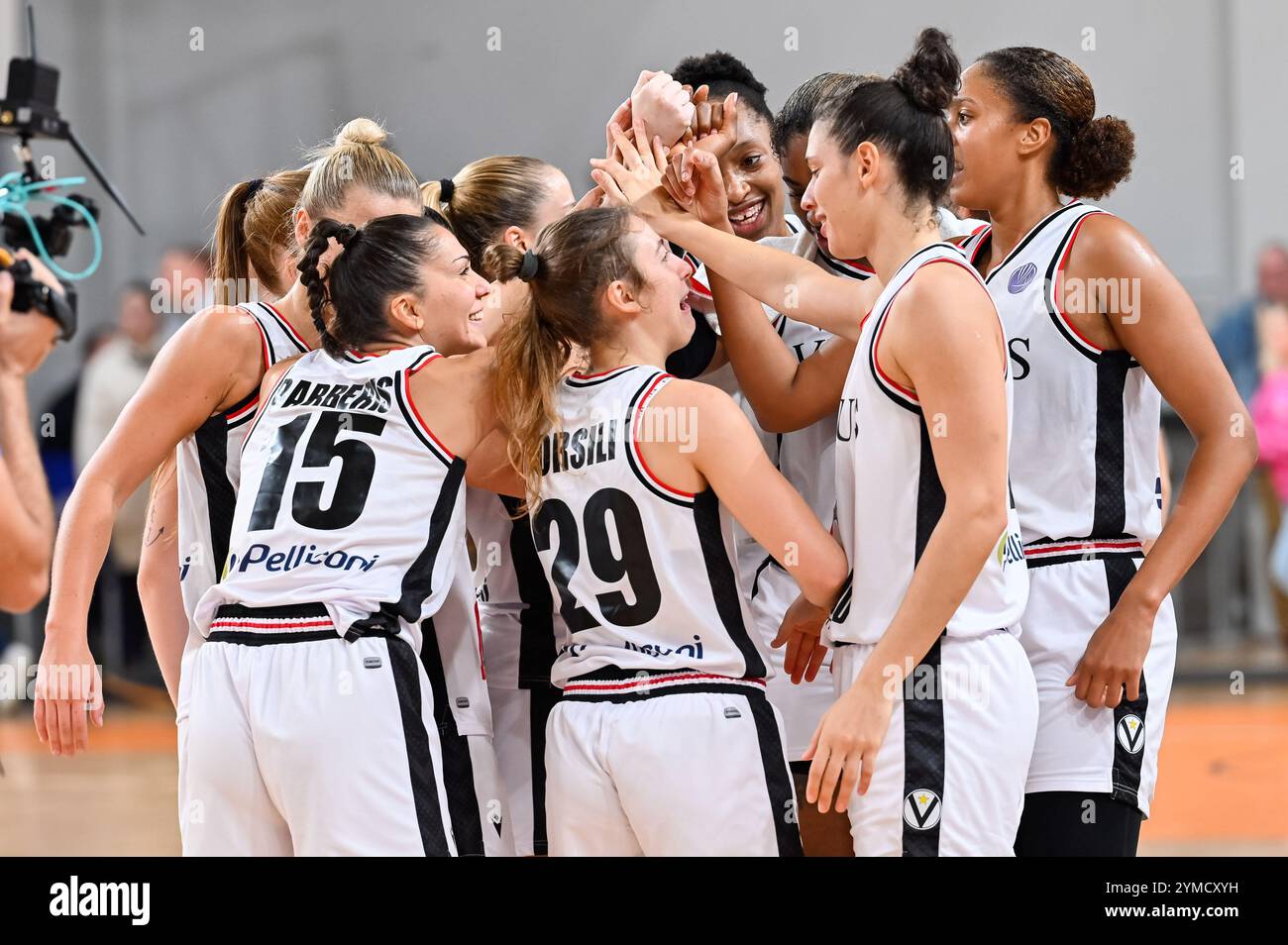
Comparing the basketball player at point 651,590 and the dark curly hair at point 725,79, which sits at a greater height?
the dark curly hair at point 725,79

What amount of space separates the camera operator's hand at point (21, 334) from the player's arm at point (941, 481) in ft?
4.64

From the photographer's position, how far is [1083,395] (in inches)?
110

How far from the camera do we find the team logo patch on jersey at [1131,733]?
2.70 m

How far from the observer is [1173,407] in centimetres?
275

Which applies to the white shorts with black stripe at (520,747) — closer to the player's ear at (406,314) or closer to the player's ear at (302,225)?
the player's ear at (406,314)

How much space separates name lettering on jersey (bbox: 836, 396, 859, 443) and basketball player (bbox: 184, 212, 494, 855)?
71 centimetres

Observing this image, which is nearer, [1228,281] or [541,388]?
[541,388]

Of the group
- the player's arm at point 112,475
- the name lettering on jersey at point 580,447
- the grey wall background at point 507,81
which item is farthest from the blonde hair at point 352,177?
the grey wall background at point 507,81

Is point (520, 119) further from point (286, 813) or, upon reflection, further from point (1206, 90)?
point (286, 813)

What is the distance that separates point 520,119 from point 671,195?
22.3 feet

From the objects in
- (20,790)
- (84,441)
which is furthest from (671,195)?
(84,441)

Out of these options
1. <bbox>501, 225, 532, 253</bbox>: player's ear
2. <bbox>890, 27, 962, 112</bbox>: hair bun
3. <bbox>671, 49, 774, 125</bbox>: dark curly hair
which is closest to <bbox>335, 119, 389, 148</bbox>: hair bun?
<bbox>501, 225, 532, 253</bbox>: player's ear

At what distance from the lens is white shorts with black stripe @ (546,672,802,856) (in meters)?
2.51

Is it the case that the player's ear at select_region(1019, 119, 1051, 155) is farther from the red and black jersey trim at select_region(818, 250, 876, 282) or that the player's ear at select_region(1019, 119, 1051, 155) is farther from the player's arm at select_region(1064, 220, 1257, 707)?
the red and black jersey trim at select_region(818, 250, 876, 282)
